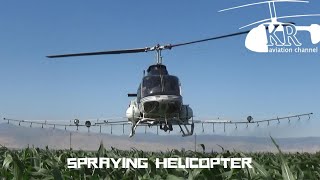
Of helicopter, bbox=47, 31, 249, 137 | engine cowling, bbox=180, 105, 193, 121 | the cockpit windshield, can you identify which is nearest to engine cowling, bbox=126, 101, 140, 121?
helicopter, bbox=47, 31, 249, 137

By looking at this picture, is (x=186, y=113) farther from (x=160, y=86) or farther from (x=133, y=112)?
(x=160, y=86)

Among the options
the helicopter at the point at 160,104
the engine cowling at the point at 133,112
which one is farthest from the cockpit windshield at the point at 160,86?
the engine cowling at the point at 133,112

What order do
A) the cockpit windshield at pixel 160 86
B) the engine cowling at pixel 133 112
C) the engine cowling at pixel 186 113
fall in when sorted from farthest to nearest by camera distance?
the engine cowling at pixel 133 112
the engine cowling at pixel 186 113
the cockpit windshield at pixel 160 86

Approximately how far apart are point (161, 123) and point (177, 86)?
17.7 ft

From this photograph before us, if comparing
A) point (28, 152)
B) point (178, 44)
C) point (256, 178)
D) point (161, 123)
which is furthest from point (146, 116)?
point (256, 178)

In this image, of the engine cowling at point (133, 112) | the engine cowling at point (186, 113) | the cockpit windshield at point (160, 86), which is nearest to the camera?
the cockpit windshield at point (160, 86)

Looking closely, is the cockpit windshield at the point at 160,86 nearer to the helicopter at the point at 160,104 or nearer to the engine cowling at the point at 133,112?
the helicopter at the point at 160,104

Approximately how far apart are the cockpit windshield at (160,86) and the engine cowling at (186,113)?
3483 mm

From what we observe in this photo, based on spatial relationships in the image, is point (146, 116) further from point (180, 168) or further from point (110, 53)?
point (180, 168)

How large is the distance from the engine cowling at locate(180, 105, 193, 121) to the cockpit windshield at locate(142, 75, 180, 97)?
3483 mm

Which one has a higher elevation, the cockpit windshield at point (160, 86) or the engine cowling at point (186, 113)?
the cockpit windshield at point (160, 86)

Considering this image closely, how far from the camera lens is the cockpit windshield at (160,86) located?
124ft

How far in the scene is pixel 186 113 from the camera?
1693 inches

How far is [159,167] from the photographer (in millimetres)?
4254
